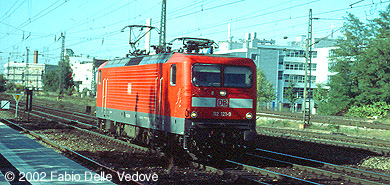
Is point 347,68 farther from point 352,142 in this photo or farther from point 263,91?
point 352,142

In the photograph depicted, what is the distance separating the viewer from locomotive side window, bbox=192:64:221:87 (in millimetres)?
14375

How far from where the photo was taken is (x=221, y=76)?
581 inches

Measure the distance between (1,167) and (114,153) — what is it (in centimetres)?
476

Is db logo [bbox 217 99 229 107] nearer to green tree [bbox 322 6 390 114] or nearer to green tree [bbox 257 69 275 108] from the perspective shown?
green tree [bbox 322 6 390 114]

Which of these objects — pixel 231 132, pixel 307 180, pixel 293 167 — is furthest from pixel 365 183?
pixel 231 132

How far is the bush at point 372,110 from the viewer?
163ft

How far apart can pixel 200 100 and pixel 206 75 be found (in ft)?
2.84

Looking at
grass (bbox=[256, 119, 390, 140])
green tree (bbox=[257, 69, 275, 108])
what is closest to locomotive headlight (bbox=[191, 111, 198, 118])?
grass (bbox=[256, 119, 390, 140])

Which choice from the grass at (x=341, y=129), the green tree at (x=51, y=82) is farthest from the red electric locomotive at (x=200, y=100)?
the green tree at (x=51, y=82)

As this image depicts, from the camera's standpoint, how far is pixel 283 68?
9200cm

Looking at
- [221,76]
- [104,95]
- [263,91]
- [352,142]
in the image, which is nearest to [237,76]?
[221,76]

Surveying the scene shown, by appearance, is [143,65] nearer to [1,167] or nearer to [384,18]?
[1,167]

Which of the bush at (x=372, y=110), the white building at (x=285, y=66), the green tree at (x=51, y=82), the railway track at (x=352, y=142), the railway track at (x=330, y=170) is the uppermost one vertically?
the white building at (x=285, y=66)

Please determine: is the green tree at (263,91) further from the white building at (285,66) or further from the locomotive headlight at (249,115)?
the locomotive headlight at (249,115)
